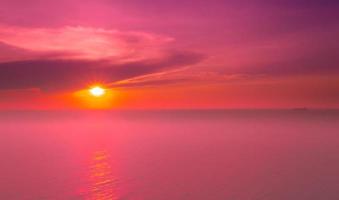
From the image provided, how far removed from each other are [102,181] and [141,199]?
17314 millimetres

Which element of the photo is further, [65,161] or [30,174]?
[65,161]

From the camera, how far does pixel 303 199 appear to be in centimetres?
4991

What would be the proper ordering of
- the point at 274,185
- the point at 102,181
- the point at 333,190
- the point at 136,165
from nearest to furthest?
the point at 333,190 → the point at 274,185 → the point at 102,181 → the point at 136,165

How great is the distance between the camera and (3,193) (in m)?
52.4

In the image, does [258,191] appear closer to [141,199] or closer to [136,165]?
[141,199]

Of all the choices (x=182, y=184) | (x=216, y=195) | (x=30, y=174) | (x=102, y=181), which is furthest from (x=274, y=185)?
(x=30, y=174)

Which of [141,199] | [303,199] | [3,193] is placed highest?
[3,193]

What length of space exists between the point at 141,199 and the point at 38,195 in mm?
18134

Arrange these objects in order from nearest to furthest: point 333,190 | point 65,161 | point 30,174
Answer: point 333,190 → point 30,174 → point 65,161

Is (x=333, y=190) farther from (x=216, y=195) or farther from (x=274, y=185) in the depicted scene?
(x=216, y=195)

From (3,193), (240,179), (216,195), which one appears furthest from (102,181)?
(240,179)

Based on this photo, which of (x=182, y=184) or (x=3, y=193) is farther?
(x=182, y=184)

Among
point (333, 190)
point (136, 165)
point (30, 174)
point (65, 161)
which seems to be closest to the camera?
point (333, 190)

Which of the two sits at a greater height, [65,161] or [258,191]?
[65,161]
